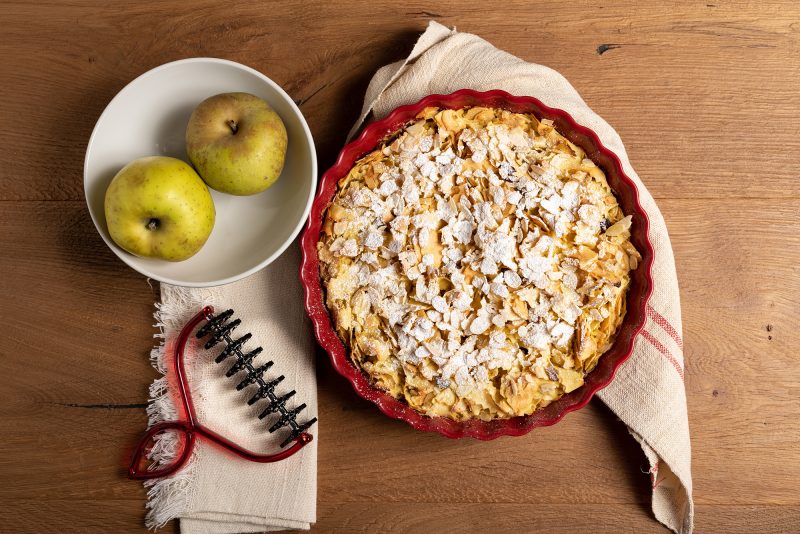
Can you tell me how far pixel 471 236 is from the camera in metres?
1.08

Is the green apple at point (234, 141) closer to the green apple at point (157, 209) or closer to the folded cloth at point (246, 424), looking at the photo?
the green apple at point (157, 209)

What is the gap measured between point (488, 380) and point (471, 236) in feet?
0.81

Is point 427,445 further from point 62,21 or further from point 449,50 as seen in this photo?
point 62,21

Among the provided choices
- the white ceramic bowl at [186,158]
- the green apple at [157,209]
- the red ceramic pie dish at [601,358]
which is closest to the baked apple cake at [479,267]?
the red ceramic pie dish at [601,358]

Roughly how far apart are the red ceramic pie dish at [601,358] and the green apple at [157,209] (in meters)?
0.19

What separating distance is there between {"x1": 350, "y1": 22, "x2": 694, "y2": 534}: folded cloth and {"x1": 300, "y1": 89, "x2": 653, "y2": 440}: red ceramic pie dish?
8 cm

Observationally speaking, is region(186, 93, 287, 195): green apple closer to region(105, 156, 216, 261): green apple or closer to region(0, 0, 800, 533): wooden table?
region(105, 156, 216, 261): green apple

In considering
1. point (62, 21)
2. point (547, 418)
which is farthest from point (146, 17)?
point (547, 418)

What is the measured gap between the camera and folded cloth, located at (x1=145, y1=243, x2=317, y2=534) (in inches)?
47.6

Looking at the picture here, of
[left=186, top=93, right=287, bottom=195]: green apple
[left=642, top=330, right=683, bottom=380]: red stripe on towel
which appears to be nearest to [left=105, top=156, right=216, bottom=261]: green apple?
[left=186, top=93, right=287, bottom=195]: green apple

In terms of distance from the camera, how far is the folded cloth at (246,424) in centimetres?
121

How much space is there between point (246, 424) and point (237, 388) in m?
0.09

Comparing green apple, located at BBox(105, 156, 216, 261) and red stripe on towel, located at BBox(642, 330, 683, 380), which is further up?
green apple, located at BBox(105, 156, 216, 261)

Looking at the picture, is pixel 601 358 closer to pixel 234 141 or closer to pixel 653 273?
A: pixel 653 273
